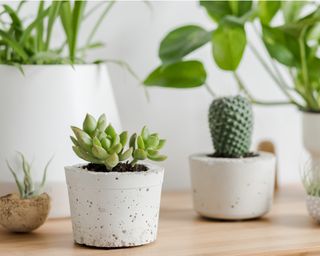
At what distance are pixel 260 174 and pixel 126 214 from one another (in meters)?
0.27

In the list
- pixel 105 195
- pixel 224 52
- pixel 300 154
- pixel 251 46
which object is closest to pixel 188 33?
pixel 224 52

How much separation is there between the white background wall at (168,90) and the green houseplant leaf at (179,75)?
0.12m

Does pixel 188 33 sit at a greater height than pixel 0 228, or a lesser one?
greater

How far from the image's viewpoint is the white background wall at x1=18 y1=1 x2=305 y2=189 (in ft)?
4.51

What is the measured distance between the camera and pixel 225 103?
3.72 feet

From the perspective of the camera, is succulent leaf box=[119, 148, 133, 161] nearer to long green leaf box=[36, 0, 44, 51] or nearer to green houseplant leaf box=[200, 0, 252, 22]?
long green leaf box=[36, 0, 44, 51]

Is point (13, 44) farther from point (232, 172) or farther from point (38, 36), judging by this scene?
point (232, 172)

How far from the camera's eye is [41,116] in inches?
42.6

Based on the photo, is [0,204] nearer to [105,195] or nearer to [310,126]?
[105,195]

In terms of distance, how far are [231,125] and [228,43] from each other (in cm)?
16

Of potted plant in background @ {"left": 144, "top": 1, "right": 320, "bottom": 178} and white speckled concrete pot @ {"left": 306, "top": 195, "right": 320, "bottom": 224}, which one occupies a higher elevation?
potted plant in background @ {"left": 144, "top": 1, "right": 320, "bottom": 178}

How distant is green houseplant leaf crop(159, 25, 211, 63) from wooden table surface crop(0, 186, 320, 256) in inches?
10.1

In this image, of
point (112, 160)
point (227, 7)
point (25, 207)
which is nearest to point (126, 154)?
point (112, 160)

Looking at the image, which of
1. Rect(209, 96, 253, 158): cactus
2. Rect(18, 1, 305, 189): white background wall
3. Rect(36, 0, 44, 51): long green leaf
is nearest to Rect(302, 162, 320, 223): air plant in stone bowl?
Rect(209, 96, 253, 158): cactus
